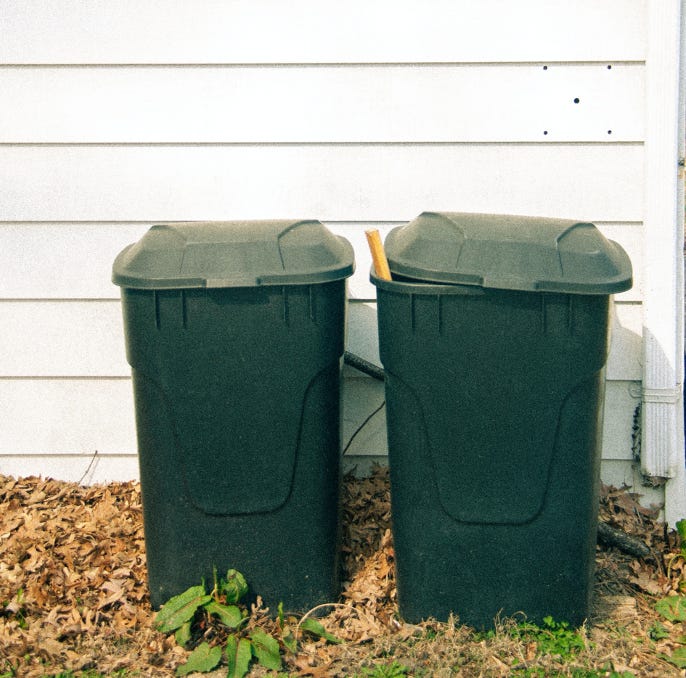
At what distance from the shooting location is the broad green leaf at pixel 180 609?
2.79 meters

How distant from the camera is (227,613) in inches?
110

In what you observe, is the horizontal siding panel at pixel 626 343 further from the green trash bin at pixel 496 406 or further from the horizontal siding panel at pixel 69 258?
the horizontal siding panel at pixel 69 258

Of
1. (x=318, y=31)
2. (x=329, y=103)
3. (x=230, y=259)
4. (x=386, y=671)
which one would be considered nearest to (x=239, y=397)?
(x=230, y=259)

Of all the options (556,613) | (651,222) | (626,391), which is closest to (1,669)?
(556,613)

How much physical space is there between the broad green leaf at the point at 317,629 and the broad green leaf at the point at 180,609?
0.33m

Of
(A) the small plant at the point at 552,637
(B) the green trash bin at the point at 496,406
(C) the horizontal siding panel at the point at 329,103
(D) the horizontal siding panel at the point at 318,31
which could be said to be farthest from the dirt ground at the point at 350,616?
(D) the horizontal siding panel at the point at 318,31

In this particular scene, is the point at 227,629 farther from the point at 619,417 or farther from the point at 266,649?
the point at 619,417

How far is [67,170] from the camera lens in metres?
3.59

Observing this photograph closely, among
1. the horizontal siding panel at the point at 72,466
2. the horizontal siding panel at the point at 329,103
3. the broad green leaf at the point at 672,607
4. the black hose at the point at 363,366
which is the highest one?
the horizontal siding panel at the point at 329,103

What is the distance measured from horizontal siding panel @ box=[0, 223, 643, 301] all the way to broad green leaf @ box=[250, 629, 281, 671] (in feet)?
4.73

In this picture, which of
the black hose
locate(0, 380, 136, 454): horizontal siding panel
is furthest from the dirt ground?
the black hose

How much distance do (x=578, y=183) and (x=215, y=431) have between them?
70.0 inches

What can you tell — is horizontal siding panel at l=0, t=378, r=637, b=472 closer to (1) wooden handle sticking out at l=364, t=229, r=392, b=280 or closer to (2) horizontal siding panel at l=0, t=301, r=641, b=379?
(2) horizontal siding panel at l=0, t=301, r=641, b=379

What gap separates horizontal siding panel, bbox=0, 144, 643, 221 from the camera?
349cm
